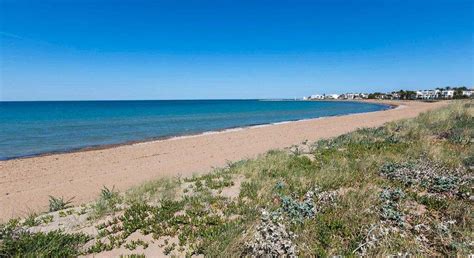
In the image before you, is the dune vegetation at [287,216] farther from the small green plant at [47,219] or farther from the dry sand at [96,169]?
the dry sand at [96,169]

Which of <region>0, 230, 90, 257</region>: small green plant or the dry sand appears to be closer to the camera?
<region>0, 230, 90, 257</region>: small green plant

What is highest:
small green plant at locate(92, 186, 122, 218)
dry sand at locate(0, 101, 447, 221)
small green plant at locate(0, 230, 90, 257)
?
small green plant at locate(0, 230, 90, 257)

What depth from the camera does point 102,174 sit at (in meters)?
12.0

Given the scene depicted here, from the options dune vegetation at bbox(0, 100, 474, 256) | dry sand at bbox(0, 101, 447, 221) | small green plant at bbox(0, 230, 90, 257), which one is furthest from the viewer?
dry sand at bbox(0, 101, 447, 221)

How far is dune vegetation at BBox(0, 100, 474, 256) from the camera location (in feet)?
11.8

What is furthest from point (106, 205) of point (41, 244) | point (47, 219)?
point (41, 244)

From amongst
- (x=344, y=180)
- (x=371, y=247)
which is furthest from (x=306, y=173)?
(x=371, y=247)

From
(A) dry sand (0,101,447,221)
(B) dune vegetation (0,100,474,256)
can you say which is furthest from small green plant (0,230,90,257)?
(A) dry sand (0,101,447,221)

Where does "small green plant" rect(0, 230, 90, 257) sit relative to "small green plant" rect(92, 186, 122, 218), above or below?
above

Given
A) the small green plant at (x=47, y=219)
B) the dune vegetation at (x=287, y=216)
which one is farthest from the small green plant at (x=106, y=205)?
the small green plant at (x=47, y=219)

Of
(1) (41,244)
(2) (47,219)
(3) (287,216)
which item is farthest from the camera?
(2) (47,219)

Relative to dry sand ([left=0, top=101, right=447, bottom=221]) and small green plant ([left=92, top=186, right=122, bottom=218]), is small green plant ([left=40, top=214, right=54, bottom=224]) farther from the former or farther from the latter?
dry sand ([left=0, top=101, right=447, bottom=221])

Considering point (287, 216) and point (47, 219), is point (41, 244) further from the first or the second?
point (287, 216)

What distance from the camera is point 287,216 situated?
429 centimetres
